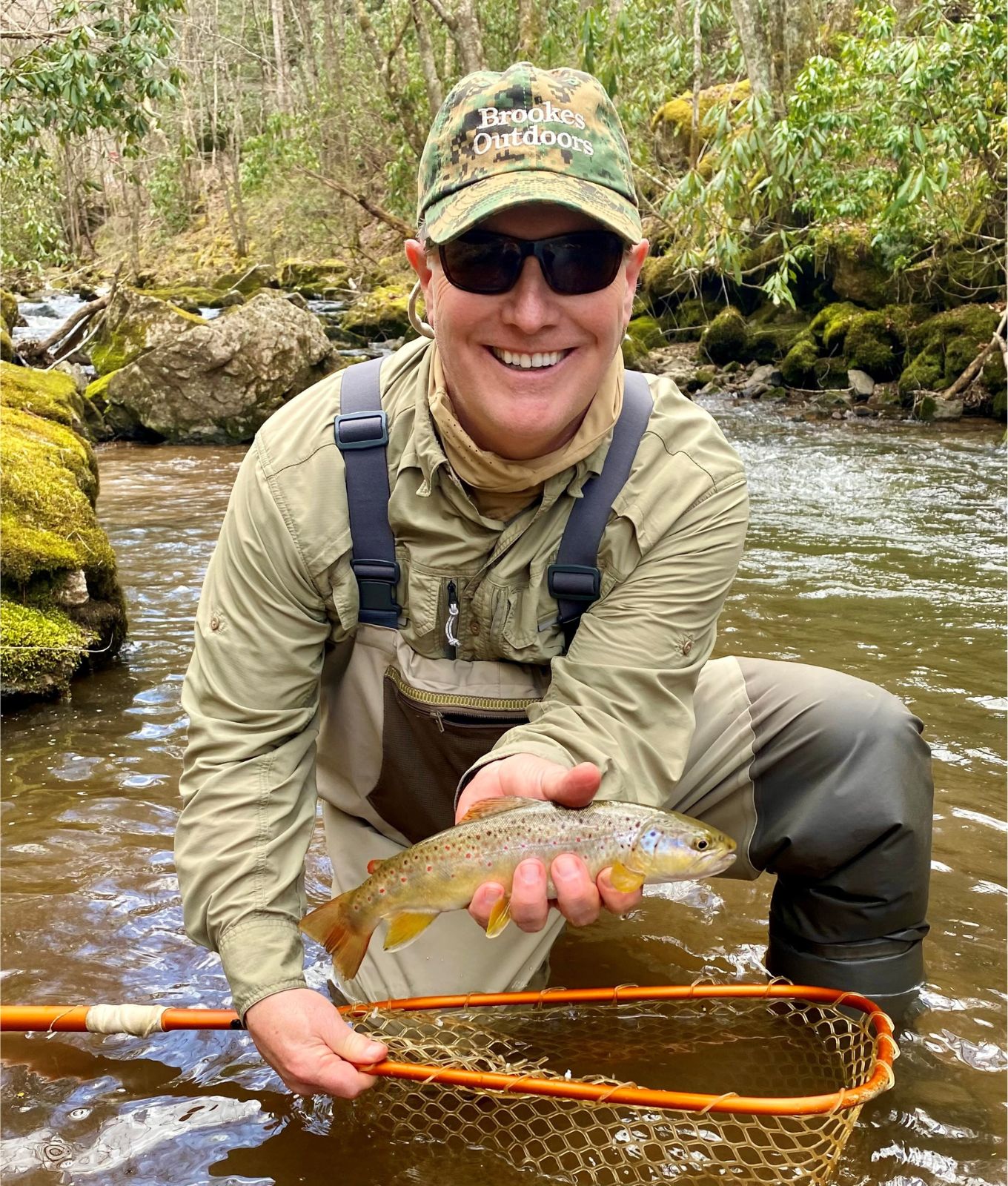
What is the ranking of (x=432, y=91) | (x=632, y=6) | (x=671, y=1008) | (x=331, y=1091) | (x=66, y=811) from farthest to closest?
1. (x=432, y=91)
2. (x=632, y=6)
3. (x=66, y=811)
4. (x=671, y=1008)
5. (x=331, y=1091)

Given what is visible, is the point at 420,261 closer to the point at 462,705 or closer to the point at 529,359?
the point at 529,359

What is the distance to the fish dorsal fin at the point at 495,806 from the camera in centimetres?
226

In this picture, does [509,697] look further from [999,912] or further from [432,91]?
[432,91]

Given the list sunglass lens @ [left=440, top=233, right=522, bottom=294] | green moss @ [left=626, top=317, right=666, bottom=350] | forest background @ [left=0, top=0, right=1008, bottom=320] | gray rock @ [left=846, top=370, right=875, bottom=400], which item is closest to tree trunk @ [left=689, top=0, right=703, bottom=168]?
forest background @ [left=0, top=0, right=1008, bottom=320]

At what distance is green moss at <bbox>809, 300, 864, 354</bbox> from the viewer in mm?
16880

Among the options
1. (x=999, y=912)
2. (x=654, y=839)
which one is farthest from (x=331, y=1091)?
(x=999, y=912)

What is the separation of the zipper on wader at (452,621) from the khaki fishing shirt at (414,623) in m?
0.01

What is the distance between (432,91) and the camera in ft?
62.1

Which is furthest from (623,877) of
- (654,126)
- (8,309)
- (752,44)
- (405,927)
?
(654,126)

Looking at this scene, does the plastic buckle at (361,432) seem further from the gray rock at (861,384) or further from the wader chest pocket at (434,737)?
the gray rock at (861,384)

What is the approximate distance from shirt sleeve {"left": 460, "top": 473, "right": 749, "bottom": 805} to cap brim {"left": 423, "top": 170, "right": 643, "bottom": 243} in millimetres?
691

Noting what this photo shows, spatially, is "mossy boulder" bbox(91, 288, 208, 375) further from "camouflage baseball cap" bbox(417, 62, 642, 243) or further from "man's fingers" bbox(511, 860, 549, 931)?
"man's fingers" bbox(511, 860, 549, 931)

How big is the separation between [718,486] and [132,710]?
10.9 ft

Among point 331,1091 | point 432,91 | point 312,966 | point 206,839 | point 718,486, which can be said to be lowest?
point 312,966
